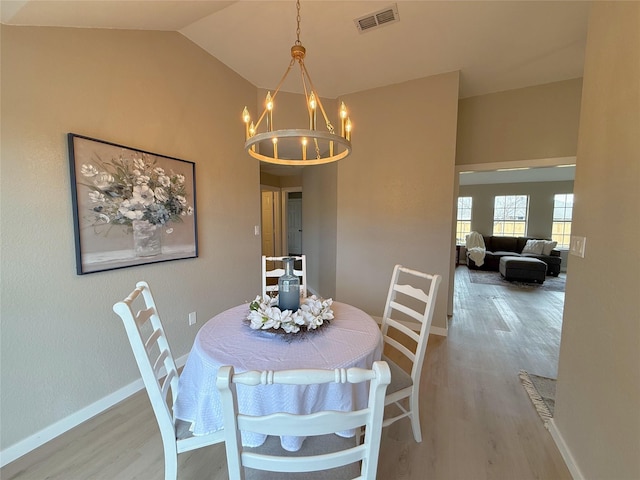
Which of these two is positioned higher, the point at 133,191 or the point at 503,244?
the point at 133,191

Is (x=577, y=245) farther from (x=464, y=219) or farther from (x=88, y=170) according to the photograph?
(x=464, y=219)

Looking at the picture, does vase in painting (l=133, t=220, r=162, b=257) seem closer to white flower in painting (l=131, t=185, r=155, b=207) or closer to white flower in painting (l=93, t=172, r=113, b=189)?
white flower in painting (l=131, t=185, r=155, b=207)

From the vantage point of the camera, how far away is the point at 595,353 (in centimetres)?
126

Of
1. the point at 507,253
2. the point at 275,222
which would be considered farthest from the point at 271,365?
the point at 507,253

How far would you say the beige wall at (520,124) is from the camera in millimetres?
2906

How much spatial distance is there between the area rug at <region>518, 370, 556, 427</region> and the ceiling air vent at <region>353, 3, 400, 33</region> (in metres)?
2.96

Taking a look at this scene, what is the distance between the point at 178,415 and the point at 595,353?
190cm

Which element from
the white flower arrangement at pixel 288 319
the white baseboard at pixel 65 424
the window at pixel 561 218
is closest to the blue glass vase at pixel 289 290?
the white flower arrangement at pixel 288 319

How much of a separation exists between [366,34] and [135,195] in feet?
7.36

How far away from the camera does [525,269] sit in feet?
17.9

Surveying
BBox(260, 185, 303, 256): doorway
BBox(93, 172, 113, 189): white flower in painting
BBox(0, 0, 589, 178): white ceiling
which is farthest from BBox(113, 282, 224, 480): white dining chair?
Answer: BBox(260, 185, 303, 256): doorway

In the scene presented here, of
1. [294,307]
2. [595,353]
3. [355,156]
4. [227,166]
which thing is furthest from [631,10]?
[227,166]

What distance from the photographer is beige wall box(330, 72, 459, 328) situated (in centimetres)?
290

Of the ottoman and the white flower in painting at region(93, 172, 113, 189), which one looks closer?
the white flower in painting at region(93, 172, 113, 189)
